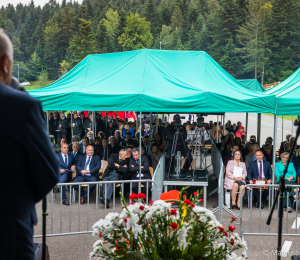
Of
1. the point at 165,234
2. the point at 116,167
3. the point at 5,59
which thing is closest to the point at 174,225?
the point at 165,234

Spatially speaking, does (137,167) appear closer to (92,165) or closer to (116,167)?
(116,167)

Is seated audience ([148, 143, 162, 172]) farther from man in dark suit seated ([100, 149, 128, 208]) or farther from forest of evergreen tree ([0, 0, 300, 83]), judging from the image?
forest of evergreen tree ([0, 0, 300, 83])

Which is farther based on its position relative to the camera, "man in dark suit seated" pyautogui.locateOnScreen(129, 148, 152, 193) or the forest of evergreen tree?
the forest of evergreen tree

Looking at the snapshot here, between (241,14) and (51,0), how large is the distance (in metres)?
73.4

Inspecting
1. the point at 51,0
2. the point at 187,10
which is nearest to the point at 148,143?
the point at 187,10

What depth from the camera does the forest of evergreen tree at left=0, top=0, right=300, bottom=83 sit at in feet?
228

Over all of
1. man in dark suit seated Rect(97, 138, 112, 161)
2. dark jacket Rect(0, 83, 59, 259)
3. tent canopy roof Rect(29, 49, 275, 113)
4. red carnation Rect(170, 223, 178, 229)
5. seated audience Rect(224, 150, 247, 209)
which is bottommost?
seated audience Rect(224, 150, 247, 209)

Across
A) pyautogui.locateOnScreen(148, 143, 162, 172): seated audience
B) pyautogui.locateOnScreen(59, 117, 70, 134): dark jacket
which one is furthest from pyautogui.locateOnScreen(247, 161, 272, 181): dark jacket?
pyautogui.locateOnScreen(59, 117, 70, 134): dark jacket

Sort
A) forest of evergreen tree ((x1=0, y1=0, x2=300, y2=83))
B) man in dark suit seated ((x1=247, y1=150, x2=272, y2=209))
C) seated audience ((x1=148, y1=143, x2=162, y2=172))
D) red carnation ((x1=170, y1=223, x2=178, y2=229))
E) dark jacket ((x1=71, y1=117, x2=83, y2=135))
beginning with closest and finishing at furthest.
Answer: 1. red carnation ((x1=170, y1=223, x2=178, y2=229))
2. man in dark suit seated ((x1=247, y1=150, x2=272, y2=209))
3. seated audience ((x1=148, y1=143, x2=162, y2=172))
4. dark jacket ((x1=71, y1=117, x2=83, y2=135))
5. forest of evergreen tree ((x1=0, y1=0, x2=300, y2=83))

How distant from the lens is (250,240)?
581 centimetres

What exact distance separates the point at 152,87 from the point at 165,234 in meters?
5.44

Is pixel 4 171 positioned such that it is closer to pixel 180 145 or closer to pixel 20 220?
pixel 20 220

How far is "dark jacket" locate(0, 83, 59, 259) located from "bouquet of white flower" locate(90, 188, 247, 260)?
76 centimetres

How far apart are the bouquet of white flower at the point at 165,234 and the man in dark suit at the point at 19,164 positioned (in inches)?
29.7
